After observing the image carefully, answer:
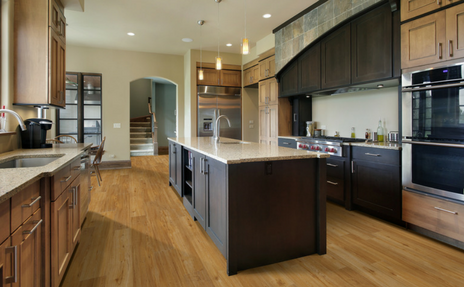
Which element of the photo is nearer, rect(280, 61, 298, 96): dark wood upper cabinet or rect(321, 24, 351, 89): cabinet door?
rect(321, 24, 351, 89): cabinet door

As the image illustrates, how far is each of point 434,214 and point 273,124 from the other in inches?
126

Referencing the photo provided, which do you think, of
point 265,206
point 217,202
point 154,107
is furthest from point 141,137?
point 265,206

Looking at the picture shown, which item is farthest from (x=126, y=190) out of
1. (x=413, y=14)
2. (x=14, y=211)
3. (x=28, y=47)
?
(x=413, y=14)

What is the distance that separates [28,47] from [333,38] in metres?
3.77

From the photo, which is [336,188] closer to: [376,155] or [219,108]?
[376,155]

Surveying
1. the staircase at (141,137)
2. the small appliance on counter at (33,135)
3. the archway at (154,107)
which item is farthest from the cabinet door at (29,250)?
the archway at (154,107)

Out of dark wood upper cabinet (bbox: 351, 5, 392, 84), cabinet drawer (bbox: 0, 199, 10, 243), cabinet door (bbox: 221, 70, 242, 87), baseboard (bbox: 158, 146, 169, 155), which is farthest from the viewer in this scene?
baseboard (bbox: 158, 146, 169, 155)

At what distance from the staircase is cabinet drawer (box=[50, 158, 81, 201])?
6682 millimetres

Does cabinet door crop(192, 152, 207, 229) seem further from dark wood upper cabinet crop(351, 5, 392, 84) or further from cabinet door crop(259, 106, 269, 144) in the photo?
cabinet door crop(259, 106, 269, 144)

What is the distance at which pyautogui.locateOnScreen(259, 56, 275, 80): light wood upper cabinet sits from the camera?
5317mm

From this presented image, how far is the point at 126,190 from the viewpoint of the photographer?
14.6ft

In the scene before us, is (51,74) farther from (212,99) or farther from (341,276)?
(212,99)

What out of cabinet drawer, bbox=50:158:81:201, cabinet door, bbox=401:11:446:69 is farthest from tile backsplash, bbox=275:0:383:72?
cabinet drawer, bbox=50:158:81:201

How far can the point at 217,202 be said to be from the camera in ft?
7.04
